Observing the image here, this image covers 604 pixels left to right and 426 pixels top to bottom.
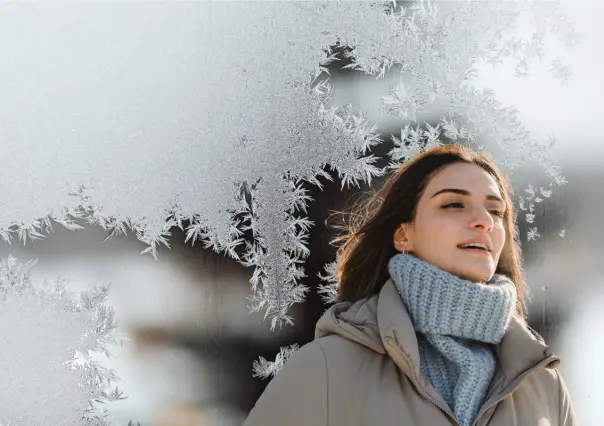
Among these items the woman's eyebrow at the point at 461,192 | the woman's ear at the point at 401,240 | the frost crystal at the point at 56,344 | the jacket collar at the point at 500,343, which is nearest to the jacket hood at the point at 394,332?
the jacket collar at the point at 500,343

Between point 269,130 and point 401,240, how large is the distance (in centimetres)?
46

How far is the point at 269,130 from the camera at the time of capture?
2.03 meters

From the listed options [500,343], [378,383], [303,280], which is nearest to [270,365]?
[303,280]

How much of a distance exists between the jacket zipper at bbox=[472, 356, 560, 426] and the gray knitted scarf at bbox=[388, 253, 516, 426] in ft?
0.11

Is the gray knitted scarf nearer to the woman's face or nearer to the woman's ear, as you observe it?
the woman's face

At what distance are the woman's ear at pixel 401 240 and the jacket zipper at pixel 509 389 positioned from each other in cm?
40

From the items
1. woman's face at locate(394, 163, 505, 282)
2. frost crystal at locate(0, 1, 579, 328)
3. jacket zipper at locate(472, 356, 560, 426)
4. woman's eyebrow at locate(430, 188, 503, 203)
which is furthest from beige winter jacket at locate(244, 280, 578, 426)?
frost crystal at locate(0, 1, 579, 328)

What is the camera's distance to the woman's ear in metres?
1.87

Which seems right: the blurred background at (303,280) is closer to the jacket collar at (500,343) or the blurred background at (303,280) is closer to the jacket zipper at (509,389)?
the jacket collar at (500,343)

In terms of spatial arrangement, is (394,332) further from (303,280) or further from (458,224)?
(303,280)

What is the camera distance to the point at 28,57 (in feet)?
6.28

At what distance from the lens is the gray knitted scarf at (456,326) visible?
5.36 ft

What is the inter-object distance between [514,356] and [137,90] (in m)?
1.11

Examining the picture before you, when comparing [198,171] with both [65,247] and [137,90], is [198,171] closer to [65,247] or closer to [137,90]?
[137,90]
